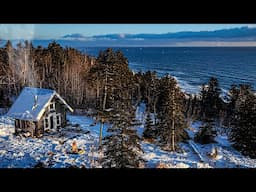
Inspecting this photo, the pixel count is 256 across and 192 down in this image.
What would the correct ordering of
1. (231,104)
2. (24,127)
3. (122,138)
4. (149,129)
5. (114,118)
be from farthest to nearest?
(149,129), (231,104), (24,127), (114,118), (122,138)

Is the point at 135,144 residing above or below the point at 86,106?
below

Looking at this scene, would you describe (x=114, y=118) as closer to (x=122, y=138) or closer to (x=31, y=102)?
(x=122, y=138)

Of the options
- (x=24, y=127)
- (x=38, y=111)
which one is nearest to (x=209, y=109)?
(x=38, y=111)

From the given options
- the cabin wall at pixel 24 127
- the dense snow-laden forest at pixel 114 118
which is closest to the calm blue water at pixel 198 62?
the dense snow-laden forest at pixel 114 118

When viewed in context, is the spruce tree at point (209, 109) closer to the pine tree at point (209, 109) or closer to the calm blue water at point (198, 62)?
the pine tree at point (209, 109)

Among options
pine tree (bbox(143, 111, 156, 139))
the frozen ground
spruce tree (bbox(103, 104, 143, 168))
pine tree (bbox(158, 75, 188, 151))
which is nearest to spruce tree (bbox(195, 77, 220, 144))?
pine tree (bbox(158, 75, 188, 151))

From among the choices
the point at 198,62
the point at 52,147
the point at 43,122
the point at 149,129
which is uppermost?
the point at 198,62
